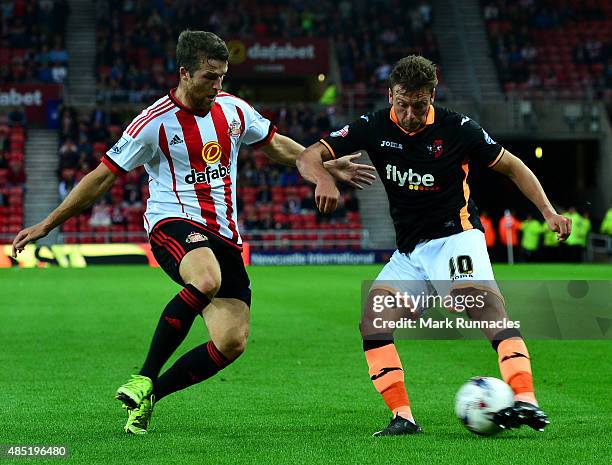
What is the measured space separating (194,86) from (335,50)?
3329cm

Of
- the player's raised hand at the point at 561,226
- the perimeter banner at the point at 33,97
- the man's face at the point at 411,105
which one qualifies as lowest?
the player's raised hand at the point at 561,226

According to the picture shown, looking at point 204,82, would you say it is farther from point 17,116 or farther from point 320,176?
point 17,116

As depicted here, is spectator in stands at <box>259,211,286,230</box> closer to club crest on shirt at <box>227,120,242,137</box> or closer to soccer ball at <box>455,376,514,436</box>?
club crest on shirt at <box>227,120,242,137</box>

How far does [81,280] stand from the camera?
23766 millimetres

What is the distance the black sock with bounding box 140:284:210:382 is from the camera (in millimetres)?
6258

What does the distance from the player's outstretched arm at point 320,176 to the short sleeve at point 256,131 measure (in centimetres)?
50

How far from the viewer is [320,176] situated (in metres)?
6.28

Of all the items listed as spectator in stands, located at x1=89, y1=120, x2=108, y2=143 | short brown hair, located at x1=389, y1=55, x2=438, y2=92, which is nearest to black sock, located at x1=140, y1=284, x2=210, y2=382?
short brown hair, located at x1=389, y1=55, x2=438, y2=92

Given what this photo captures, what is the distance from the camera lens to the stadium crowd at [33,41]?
36.4 metres

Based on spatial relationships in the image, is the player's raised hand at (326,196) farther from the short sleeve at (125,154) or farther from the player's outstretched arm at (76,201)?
the player's outstretched arm at (76,201)

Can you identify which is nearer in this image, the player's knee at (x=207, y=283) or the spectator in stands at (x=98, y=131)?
the player's knee at (x=207, y=283)

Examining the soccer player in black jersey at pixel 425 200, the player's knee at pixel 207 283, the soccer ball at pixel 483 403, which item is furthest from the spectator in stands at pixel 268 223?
the soccer ball at pixel 483 403

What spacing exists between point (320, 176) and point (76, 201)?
1370mm

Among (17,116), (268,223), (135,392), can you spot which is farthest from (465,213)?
(17,116)
